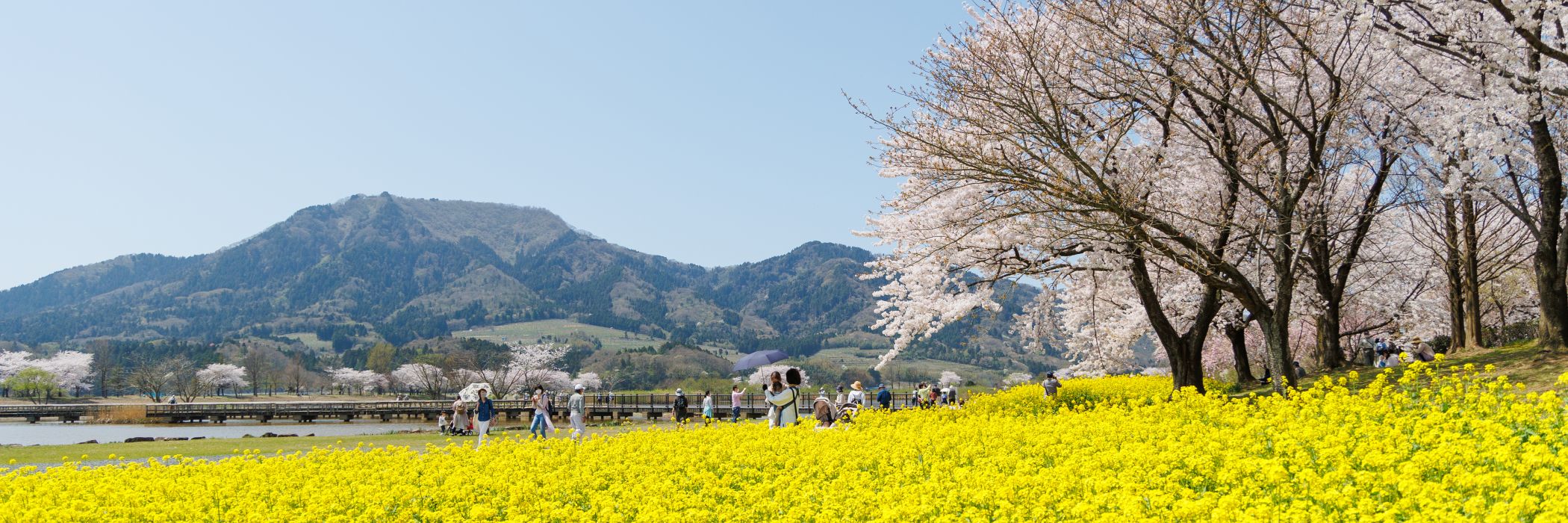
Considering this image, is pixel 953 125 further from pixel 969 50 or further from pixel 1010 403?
pixel 1010 403

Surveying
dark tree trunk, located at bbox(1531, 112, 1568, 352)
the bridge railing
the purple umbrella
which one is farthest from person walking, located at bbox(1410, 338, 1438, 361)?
the bridge railing

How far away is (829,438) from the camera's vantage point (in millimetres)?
9945

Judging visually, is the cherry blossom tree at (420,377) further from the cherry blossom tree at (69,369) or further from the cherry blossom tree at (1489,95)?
the cherry blossom tree at (1489,95)

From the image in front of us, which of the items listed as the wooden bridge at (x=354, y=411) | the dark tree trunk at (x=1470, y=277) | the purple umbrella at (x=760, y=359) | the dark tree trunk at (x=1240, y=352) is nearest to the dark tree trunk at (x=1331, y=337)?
the dark tree trunk at (x=1240, y=352)

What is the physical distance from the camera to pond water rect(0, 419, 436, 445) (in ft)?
124

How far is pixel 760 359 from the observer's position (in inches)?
1635

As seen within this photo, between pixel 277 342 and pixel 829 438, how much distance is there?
21651cm

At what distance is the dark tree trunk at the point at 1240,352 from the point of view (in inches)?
933

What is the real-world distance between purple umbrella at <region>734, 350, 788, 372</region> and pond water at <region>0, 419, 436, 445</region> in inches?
529

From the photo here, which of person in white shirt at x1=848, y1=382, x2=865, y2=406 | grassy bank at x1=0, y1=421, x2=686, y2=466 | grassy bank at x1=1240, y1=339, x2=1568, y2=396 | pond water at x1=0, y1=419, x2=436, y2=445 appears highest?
grassy bank at x1=1240, y1=339, x2=1568, y2=396

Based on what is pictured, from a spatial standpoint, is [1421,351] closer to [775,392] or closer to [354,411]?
[775,392]

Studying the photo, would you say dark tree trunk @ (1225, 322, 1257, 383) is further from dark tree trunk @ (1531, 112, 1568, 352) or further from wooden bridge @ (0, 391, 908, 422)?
wooden bridge @ (0, 391, 908, 422)

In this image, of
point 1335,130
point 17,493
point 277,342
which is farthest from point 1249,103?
point 277,342

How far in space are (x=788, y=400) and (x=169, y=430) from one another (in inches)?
1720
